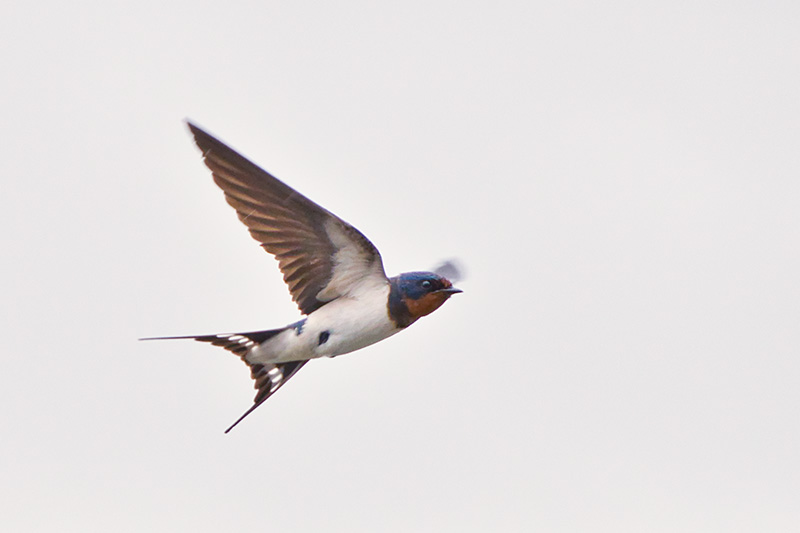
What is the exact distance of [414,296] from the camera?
21.8ft

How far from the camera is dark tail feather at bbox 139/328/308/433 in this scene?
22.0 feet

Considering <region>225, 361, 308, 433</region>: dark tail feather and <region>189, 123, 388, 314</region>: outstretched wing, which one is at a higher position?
<region>189, 123, 388, 314</region>: outstretched wing

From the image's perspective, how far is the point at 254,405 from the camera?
22.2 feet

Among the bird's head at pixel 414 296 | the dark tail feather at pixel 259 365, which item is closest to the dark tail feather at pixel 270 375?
the dark tail feather at pixel 259 365

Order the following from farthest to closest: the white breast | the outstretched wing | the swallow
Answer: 1. the white breast
2. the swallow
3. the outstretched wing

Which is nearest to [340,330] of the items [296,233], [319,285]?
[319,285]

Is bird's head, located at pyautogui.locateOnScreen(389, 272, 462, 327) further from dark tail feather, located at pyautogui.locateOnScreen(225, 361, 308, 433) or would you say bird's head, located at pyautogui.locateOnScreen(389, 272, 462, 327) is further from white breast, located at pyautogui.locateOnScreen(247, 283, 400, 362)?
dark tail feather, located at pyautogui.locateOnScreen(225, 361, 308, 433)

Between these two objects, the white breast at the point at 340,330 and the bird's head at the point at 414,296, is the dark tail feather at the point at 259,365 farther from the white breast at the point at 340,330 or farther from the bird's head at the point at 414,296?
the bird's head at the point at 414,296

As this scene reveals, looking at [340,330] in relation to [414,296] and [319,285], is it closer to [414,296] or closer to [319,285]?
[319,285]

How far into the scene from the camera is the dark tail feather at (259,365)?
6.71 meters

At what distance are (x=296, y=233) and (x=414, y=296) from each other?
63 cm

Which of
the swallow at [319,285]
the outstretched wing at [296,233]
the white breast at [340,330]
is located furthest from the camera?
the white breast at [340,330]

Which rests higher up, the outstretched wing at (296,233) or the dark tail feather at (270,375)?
the outstretched wing at (296,233)

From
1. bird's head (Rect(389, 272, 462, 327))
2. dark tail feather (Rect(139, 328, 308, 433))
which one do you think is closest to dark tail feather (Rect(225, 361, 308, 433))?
dark tail feather (Rect(139, 328, 308, 433))
